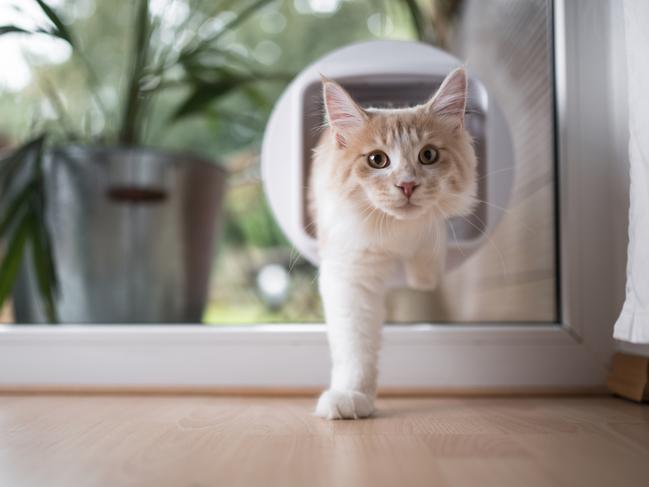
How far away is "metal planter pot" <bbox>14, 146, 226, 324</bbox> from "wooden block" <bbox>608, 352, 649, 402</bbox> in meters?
1.14

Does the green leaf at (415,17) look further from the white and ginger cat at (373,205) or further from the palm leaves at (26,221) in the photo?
the palm leaves at (26,221)

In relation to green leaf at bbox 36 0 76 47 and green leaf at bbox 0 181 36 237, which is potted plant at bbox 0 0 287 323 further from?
green leaf at bbox 36 0 76 47

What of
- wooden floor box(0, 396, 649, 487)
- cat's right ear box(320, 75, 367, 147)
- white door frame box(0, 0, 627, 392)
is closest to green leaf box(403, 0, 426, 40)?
white door frame box(0, 0, 627, 392)

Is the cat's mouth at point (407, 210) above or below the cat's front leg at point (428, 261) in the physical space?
above

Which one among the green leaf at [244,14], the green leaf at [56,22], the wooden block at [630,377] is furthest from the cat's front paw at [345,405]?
the green leaf at [244,14]

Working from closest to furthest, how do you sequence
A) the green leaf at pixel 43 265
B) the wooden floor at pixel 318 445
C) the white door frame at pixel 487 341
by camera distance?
the wooden floor at pixel 318 445, the white door frame at pixel 487 341, the green leaf at pixel 43 265

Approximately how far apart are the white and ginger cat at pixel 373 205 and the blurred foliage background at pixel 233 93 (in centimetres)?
60

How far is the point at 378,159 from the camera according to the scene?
0.88 m

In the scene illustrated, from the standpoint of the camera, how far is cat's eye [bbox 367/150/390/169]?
2.85 ft

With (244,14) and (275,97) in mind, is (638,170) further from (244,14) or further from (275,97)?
(275,97)

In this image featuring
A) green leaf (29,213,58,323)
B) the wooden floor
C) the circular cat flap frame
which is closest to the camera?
the wooden floor

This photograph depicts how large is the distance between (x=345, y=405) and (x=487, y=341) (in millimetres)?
437

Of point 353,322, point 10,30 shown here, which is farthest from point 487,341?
point 10,30

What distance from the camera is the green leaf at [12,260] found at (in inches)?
53.3
